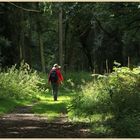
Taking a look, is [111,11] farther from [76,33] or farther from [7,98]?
[76,33]

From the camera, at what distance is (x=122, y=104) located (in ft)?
53.2

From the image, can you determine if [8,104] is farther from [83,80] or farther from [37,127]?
[37,127]

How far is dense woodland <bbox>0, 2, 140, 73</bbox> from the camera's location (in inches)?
1090

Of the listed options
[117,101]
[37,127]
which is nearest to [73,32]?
[117,101]

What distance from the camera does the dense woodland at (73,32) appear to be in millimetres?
27688

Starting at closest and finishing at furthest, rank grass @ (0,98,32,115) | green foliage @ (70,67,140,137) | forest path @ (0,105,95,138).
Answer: forest path @ (0,105,95,138)
green foliage @ (70,67,140,137)
grass @ (0,98,32,115)

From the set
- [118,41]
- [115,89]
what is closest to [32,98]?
[115,89]

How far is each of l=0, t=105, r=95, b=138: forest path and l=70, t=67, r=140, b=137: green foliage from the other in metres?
0.76

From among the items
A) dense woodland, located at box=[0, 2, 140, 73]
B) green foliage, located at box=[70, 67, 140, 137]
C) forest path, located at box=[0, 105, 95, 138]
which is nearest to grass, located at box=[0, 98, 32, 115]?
forest path, located at box=[0, 105, 95, 138]

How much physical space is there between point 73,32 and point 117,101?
42029 mm

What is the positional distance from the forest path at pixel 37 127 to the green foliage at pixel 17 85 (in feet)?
21.9

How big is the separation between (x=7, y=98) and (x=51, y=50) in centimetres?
4902

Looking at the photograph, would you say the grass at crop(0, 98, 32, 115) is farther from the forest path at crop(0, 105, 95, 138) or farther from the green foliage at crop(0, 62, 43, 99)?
the forest path at crop(0, 105, 95, 138)

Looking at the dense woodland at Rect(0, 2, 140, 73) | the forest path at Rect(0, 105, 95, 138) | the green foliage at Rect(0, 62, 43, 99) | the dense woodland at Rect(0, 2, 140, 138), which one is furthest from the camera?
the dense woodland at Rect(0, 2, 140, 73)
